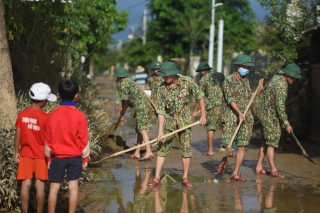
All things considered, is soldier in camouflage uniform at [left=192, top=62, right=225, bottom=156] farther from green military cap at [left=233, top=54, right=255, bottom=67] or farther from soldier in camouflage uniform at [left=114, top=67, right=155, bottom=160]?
green military cap at [left=233, top=54, right=255, bottom=67]

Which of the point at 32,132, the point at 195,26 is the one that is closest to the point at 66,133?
the point at 32,132

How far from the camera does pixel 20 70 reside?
1080 cm

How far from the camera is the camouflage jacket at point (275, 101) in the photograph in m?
9.38

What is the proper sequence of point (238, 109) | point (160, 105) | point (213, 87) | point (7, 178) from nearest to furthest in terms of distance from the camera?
point (7, 178) < point (160, 105) < point (238, 109) < point (213, 87)

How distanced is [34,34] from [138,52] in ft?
93.2

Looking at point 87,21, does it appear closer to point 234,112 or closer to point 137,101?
point 137,101

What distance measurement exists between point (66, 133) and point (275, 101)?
4306 millimetres

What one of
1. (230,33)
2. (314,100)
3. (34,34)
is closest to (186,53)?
(230,33)

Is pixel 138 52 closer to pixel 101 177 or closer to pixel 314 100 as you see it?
pixel 314 100

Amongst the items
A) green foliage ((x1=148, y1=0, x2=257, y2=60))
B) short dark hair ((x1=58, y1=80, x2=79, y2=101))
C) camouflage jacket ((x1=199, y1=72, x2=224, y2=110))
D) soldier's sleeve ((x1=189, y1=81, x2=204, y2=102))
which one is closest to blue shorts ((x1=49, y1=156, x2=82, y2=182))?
short dark hair ((x1=58, y1=80, x2=79, y2=101))

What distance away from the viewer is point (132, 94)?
441 inches

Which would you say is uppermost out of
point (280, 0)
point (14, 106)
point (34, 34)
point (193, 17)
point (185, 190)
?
point (193, 17)

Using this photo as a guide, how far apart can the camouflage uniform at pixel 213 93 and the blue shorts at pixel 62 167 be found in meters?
6.03

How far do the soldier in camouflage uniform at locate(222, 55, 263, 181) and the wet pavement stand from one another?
0.54m
